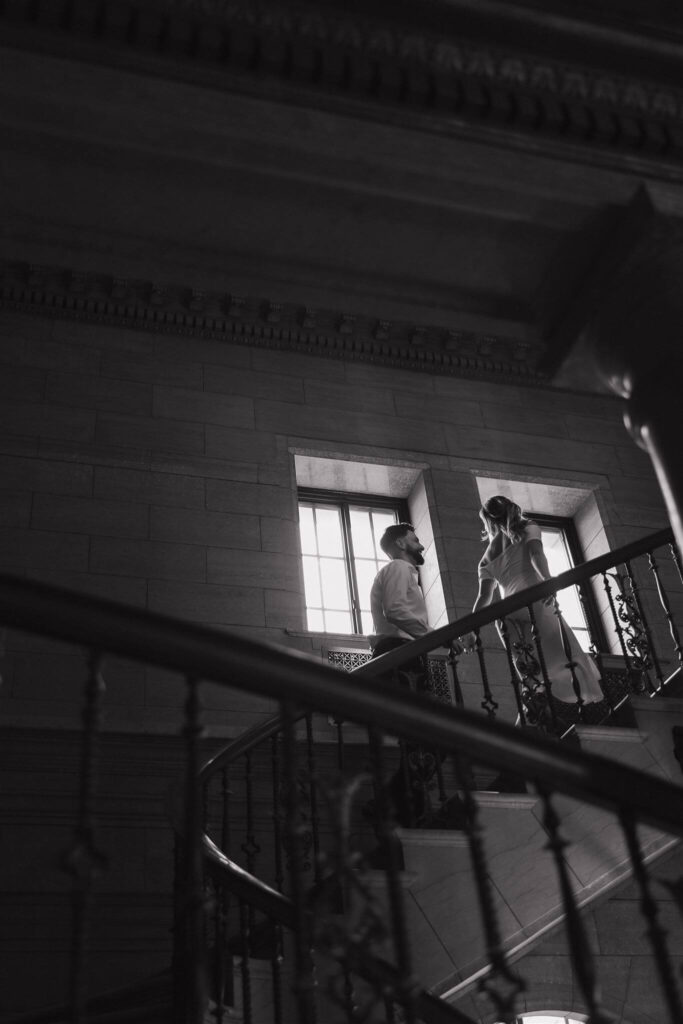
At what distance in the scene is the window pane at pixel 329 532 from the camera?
948 cm

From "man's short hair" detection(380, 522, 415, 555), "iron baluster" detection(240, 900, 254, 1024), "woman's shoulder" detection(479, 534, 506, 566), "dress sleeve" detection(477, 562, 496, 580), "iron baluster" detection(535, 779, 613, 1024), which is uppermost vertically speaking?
"man's short hair" detection(380, 522, 415, 555)

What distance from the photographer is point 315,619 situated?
29.6 feet

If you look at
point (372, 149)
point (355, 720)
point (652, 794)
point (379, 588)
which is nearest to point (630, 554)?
point (379, 588)

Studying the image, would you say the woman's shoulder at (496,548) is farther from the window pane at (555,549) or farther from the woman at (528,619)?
the window pane at (555,549)

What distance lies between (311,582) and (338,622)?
0.40 meters

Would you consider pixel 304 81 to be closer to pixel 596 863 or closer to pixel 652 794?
pixel 652 794

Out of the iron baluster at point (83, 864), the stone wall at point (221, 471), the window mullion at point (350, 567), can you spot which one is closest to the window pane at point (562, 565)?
the stone wall at point (221, 471)

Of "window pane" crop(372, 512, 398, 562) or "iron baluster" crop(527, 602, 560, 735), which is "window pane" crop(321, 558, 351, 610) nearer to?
"window pane" crop(372, 512, 398, 562)

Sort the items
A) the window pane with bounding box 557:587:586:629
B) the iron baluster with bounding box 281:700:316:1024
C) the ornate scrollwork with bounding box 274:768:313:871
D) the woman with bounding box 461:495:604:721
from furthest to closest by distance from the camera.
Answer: the window pane with bounding box 557:587:586:629, the woman with bounding box 461:495:604:721, the ornate scrollwork with bounding box 274:768:313:871, the iron baluster with bounding box 281:700:316:1024

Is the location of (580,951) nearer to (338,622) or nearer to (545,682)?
(545,682)

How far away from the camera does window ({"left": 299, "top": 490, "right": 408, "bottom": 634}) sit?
9.09 meters

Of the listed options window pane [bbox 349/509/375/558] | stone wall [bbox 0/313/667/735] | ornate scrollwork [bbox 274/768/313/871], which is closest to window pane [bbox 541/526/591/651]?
stone wall [bbox 0/313/667/735]

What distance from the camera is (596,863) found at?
6.02 m

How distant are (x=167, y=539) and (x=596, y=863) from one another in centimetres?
393
